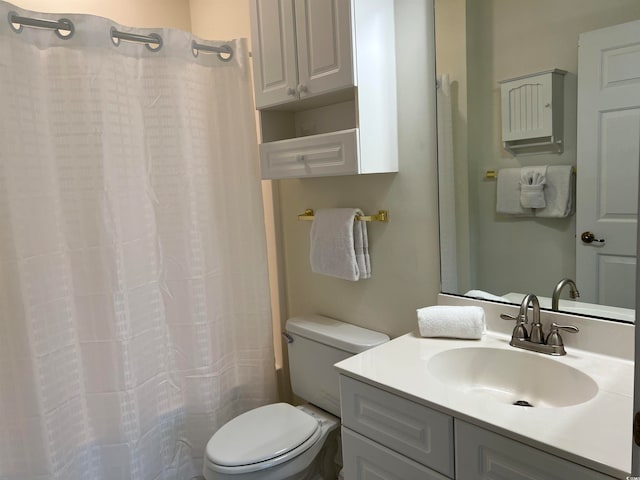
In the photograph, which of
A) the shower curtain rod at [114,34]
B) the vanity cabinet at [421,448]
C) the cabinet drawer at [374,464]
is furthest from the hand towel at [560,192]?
the shower curtain rod at [114,34]

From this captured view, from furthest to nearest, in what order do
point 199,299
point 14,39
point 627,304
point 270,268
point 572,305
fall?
point 270,268 < point 199,299 < point 14,39 < point 572,305 < point 627,304

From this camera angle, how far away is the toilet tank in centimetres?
190

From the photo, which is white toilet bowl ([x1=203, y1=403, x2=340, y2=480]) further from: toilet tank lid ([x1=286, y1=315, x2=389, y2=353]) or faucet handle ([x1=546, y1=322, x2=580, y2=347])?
faucet handle ([x1=546, y1=322, x2=580, y2=347])

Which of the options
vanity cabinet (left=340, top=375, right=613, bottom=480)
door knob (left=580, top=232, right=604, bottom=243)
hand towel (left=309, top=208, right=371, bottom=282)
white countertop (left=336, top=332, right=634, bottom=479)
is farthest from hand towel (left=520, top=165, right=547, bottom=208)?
vanity cabinet (left=340, top=375, right=613, bottom=480)

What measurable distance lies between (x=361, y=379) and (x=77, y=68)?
1485 millimetres

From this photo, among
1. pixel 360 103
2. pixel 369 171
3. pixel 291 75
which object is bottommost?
pixel 369 171

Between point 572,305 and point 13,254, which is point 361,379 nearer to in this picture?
point 572,305

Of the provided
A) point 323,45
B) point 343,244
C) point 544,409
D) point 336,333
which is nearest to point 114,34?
point 323,45

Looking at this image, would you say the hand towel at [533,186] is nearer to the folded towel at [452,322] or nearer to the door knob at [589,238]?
the door knob at [589,238]

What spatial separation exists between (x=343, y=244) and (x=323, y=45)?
2.42 feet

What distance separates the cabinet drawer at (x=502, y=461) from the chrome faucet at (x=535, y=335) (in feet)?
1.40

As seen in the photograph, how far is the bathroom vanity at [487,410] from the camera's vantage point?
1.02 meters

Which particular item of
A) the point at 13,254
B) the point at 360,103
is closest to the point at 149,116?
the point at 13,254

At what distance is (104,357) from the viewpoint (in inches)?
73.5
